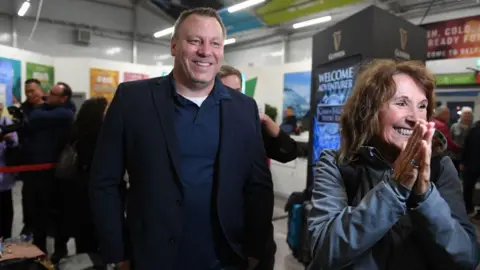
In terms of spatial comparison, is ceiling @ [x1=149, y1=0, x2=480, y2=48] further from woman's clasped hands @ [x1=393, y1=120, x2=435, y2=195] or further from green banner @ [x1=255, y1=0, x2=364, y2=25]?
woman's clasped hands @ [x1=393, y1=120, x2=435, y2=195]

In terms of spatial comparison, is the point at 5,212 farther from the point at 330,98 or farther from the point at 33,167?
the point at 330,98

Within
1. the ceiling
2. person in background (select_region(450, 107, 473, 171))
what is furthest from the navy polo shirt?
the ceiling

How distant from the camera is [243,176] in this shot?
1.48 metres

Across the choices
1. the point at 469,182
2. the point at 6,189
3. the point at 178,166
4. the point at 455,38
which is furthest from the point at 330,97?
the point at 455,38

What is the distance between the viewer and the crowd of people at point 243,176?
0.92m

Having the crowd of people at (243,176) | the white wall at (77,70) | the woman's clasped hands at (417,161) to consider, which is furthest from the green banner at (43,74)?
the woman's clasped hands at (417,161)

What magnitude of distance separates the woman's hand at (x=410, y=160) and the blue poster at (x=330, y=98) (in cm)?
228

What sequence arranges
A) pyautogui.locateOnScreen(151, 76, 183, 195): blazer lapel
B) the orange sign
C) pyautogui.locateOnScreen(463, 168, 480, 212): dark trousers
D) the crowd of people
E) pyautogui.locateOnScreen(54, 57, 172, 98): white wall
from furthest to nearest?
the orange sign
pyautogui.locateOnScreen(54, 57, 172, 98): white wall
pyautogui.locateOnScreen(463, 168, 480, 212): dark trousers
pyautogui.locateOnScreen(151, 76, 183, 195): blazer lapel
the crowd of people

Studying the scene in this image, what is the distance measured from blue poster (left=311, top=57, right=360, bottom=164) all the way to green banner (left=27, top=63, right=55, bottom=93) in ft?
23.6

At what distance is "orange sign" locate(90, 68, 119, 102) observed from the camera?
9633 mm

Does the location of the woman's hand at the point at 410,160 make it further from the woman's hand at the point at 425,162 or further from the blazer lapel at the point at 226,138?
the blazer lapel at the point at 226,138

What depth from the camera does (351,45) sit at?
3.05 metres

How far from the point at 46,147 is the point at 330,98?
266 cm

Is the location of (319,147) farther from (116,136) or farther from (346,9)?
(346,9)
